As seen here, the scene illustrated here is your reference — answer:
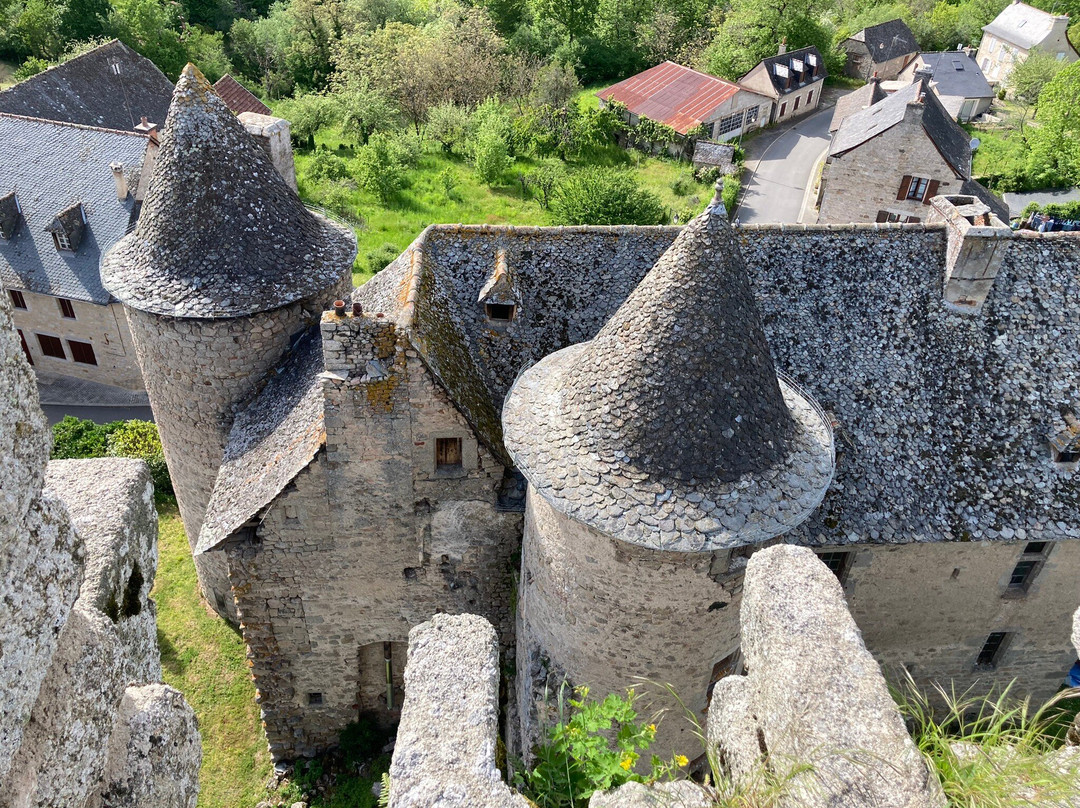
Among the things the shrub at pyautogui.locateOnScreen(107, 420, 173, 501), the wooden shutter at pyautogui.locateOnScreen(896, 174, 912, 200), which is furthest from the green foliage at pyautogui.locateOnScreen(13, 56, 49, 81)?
the wooden shutter at pyautogui.locateOnScreen(896, 174, 912, 200)

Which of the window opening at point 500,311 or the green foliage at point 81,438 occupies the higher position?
the window opening at point 500,311

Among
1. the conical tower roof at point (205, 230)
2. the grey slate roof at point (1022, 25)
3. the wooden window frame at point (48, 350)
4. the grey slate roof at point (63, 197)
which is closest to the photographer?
the conical tower roof at point (205, 230)

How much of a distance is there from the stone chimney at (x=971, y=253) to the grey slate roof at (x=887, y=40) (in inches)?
2716

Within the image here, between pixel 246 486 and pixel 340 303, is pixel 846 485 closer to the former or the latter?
pixel 340 303

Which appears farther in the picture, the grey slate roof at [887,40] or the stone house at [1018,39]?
the stone house at [1018,39]

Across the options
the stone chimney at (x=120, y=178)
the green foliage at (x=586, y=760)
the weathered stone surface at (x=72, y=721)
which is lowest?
the stone chimney at (x=120, y=178)

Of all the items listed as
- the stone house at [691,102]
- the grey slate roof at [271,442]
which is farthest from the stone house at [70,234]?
the stone house at [691,102]

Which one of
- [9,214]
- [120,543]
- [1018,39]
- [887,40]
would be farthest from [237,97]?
[1018,39]

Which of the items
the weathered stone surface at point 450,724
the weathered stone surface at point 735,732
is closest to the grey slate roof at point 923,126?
the weathered stone surface at point 735,732

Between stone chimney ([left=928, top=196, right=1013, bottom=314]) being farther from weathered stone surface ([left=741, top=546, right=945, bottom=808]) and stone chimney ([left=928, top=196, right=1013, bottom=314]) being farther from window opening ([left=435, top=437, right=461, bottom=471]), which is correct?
weathered stone surface ([left=741, top=546, right=945, bottom=808])

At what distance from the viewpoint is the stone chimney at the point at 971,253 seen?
16.4 metres

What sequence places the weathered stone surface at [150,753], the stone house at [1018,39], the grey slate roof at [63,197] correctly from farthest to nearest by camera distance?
the stone house at [1018,39] → the grey slate roof at [63,197] → the weathered stone surface at [150,753]

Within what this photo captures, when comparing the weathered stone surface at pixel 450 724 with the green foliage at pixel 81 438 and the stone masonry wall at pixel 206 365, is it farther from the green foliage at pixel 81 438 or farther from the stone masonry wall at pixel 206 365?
the green foliage at pixel 81 438

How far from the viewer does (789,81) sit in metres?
66.3
